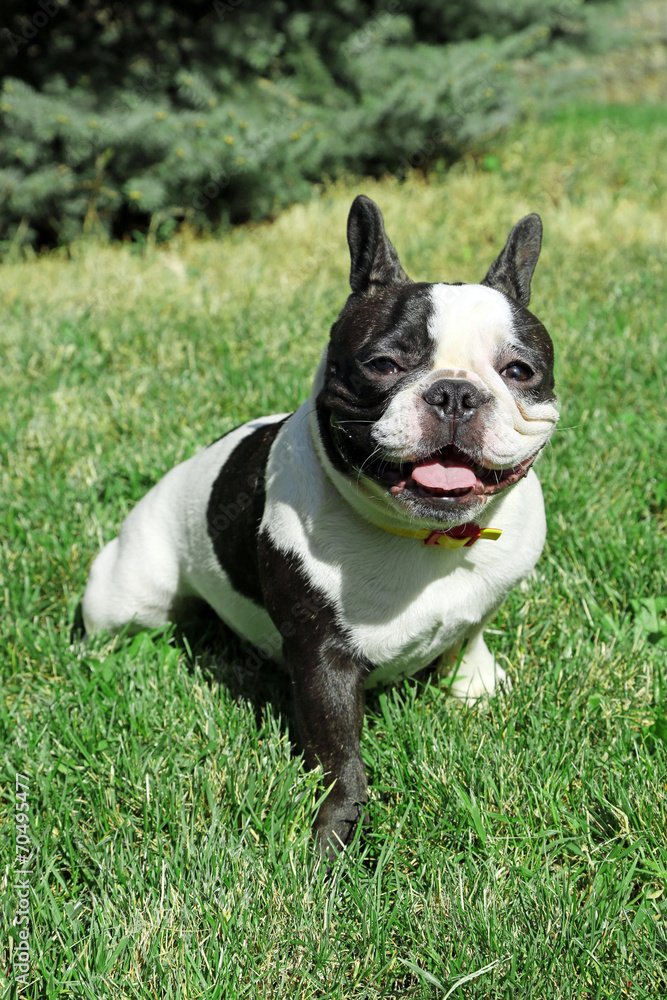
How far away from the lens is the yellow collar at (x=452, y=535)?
6.61ft

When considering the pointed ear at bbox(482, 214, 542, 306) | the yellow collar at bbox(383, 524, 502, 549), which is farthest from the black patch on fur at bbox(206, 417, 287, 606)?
the pointed ear at bbox(482, 214, 542, 306)

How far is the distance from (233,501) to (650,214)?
5242 mm

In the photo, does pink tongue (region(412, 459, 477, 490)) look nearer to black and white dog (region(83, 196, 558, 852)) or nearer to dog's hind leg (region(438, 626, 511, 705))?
black and white dog (region(83, 196, 558, 852))

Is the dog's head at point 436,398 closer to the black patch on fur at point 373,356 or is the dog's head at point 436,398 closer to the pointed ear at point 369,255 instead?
the black patch on fur at point 373,356

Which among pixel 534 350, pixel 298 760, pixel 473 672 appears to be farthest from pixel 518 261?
pixel 298 760

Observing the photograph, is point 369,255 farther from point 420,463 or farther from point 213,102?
point 213,102

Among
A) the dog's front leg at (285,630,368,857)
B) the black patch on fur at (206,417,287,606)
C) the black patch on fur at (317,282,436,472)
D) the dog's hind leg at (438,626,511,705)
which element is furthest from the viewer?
the dog's hind leg at (438,626,511,705)

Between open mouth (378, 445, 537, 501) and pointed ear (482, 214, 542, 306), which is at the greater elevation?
pointed ear (482, 214, 542, 306)

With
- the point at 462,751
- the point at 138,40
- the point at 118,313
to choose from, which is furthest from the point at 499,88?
the point at 462,751

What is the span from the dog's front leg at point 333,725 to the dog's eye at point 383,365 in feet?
2.23

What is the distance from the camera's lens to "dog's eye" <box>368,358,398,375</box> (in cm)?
196

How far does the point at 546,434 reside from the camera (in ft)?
6.54

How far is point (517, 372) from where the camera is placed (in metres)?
2.00

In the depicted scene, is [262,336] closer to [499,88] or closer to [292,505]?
[292,505]
